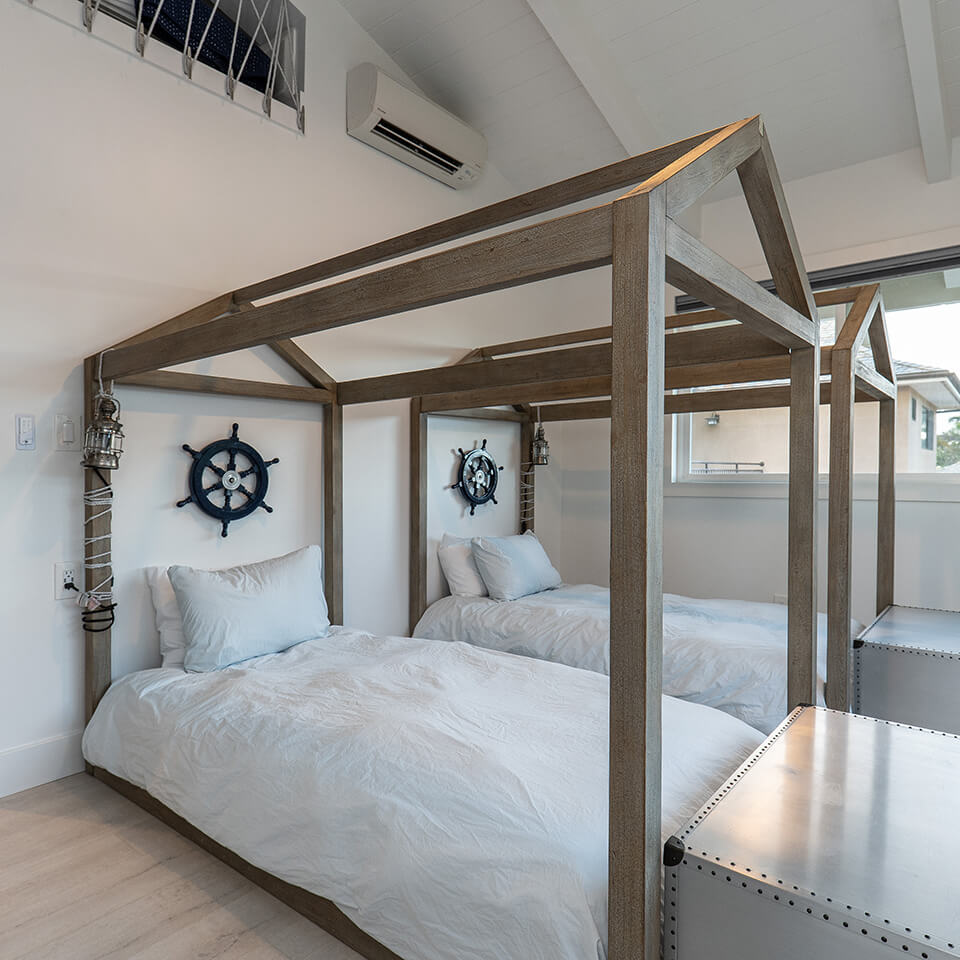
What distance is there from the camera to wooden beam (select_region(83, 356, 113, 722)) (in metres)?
2.45

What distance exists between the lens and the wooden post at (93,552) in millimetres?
2453

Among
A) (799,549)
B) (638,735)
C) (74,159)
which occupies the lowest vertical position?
(638,735)

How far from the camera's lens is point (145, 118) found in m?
2.64

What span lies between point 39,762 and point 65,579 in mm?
651

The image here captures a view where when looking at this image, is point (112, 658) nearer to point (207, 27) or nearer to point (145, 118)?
point (145, 118)

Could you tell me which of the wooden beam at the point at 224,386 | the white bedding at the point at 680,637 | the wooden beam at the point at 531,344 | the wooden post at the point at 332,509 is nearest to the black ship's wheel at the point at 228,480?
the wooden beam at the point at 224,386

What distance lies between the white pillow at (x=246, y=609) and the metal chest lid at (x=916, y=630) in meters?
2.21

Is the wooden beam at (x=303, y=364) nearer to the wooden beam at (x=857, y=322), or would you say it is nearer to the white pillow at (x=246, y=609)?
the white pillow at (x=246, y=609)

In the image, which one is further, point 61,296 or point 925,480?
point 925,480

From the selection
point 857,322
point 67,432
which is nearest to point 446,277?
point 857,322

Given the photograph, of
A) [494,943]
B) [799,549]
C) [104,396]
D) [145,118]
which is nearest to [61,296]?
[104,396]

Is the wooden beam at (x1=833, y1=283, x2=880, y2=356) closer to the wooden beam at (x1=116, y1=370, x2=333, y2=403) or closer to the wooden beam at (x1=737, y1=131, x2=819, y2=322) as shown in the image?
the wooden beam at (x1=737, y1=131, x2=819, y2=322)

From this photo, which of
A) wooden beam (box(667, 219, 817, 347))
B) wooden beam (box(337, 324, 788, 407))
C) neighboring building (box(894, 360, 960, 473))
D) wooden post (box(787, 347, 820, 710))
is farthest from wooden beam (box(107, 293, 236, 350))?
neighboring building (box(894, 360, 960, 473))

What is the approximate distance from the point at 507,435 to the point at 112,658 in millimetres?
2615
